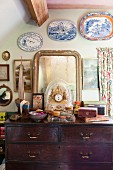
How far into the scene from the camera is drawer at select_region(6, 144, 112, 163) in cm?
232

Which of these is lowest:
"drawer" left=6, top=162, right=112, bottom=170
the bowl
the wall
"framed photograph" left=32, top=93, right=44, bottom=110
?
"drawer" left=6, top=162, right=112, bottom=170

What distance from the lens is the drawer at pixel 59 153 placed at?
2.32 metres

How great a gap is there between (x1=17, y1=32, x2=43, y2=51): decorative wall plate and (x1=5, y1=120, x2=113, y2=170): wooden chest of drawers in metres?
1.06

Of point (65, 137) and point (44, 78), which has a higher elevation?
point (44, 78)

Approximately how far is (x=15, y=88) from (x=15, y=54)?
46 centimetres

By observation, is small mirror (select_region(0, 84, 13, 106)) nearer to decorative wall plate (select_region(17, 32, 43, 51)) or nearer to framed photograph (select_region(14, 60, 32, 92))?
framed photograph (select_region(14, 60, 32, 92))

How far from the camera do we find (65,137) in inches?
91.4

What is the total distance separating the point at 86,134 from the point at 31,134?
0.59 metres

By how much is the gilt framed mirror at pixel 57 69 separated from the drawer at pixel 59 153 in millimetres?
750

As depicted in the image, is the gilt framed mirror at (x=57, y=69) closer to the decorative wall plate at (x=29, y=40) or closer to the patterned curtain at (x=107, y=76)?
the decorative wall plate at (x=29, y=40)

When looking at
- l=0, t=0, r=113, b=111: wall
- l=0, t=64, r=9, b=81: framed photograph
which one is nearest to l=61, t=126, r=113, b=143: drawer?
l=0, t=0, r=113, b=111: wall

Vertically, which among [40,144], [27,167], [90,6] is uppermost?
[90,6]

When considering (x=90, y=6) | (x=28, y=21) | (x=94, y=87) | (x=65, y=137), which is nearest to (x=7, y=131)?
(x=65, y=137)

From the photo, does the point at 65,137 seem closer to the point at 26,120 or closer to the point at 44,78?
the point at 26,120
